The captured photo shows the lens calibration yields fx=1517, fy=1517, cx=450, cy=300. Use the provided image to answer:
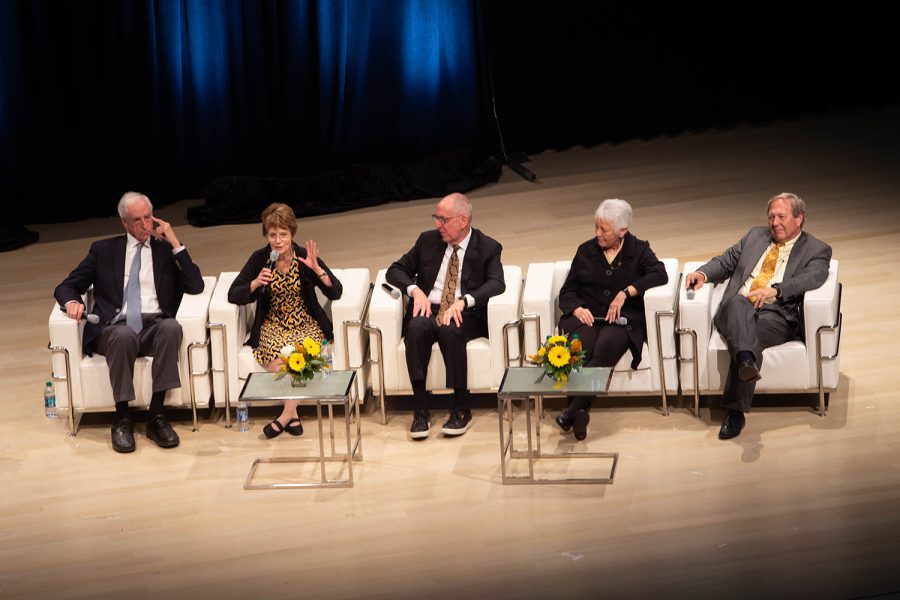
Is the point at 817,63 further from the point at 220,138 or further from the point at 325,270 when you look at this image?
the point at 325,270

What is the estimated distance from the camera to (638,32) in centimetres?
1191

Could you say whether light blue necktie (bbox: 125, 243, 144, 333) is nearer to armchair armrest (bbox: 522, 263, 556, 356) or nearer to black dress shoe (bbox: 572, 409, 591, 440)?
armchair armrest (bbox: 522, 263, 556, 356)

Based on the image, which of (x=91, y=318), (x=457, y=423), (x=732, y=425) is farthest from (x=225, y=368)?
(x=732, y=425)

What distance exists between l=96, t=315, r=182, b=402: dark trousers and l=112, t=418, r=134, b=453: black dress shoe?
11 centimetres

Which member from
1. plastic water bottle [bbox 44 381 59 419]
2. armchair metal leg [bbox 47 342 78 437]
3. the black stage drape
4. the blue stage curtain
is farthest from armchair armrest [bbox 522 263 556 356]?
the blue stage curtain

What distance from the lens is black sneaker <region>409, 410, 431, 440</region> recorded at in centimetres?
699

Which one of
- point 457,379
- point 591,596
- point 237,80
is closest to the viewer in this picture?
point 591,596

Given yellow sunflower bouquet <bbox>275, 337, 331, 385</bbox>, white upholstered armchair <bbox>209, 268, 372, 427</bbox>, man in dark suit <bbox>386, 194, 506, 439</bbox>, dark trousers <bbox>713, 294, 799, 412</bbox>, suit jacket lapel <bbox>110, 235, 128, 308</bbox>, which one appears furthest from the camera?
suit jacket lapel <bbox>110, 235, 128, 308</bbox>

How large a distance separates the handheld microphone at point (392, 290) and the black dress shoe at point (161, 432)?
1209mm

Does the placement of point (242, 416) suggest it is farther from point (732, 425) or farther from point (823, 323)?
point (823, 323)

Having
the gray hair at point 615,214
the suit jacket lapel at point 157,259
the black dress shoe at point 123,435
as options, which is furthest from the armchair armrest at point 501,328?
the black dress shoe at point 123,435

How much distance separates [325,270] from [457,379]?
842 millimetres

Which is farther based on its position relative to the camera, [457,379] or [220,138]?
[220,138]

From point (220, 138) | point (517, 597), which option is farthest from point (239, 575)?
point (220, 138)
